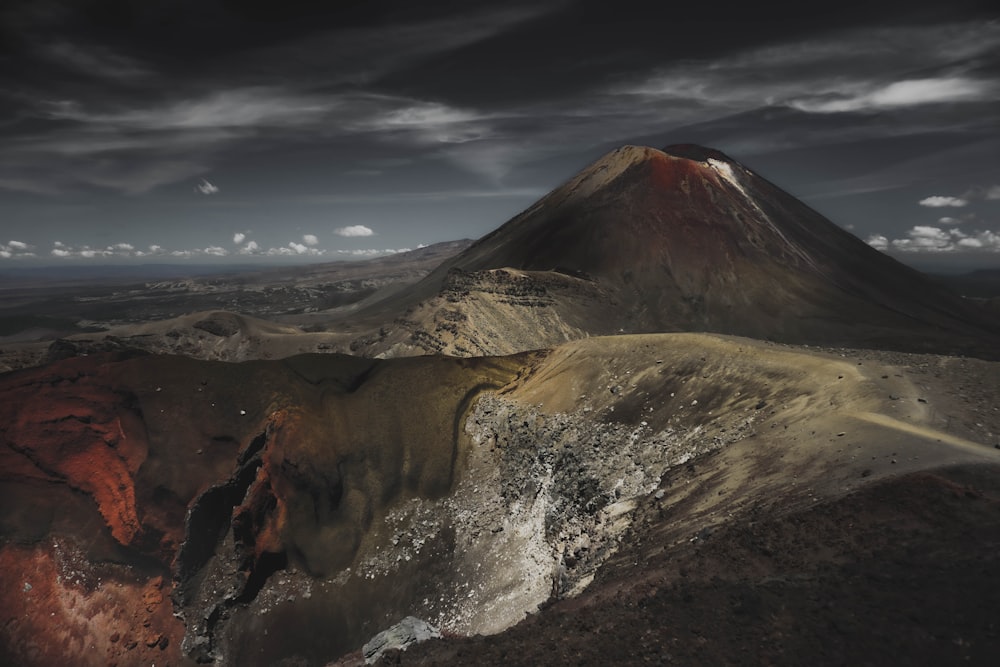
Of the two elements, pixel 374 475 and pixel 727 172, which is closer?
pixel 374 475

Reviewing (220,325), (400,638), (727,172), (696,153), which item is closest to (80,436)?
(400,638)

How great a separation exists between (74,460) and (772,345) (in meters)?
58.8

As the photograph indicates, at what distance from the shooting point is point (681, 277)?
359ft

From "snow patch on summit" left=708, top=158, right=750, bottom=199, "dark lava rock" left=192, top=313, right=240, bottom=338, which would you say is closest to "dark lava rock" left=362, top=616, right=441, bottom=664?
"dark lava rock" left=192, top=313, right=240, bottom=338

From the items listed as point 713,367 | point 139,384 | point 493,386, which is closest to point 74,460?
point 139,384

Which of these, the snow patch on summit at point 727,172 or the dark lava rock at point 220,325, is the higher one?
the snow patch on summit at point 727,172

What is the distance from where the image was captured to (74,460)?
4062cm

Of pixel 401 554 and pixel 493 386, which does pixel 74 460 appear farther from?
pixel 493 386

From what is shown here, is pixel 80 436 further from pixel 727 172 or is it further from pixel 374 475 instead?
pixel 727 172

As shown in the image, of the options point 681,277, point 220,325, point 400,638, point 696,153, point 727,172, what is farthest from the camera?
point 696,153

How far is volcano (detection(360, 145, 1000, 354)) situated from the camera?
81.9 meters

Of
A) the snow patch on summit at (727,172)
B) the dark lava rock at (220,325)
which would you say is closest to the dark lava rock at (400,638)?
the dark lava rock at (220,325)

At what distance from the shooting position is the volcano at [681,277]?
269 ft

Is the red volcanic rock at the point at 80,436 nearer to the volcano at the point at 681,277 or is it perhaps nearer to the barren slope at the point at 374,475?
the barren slope at the point at 374,475
